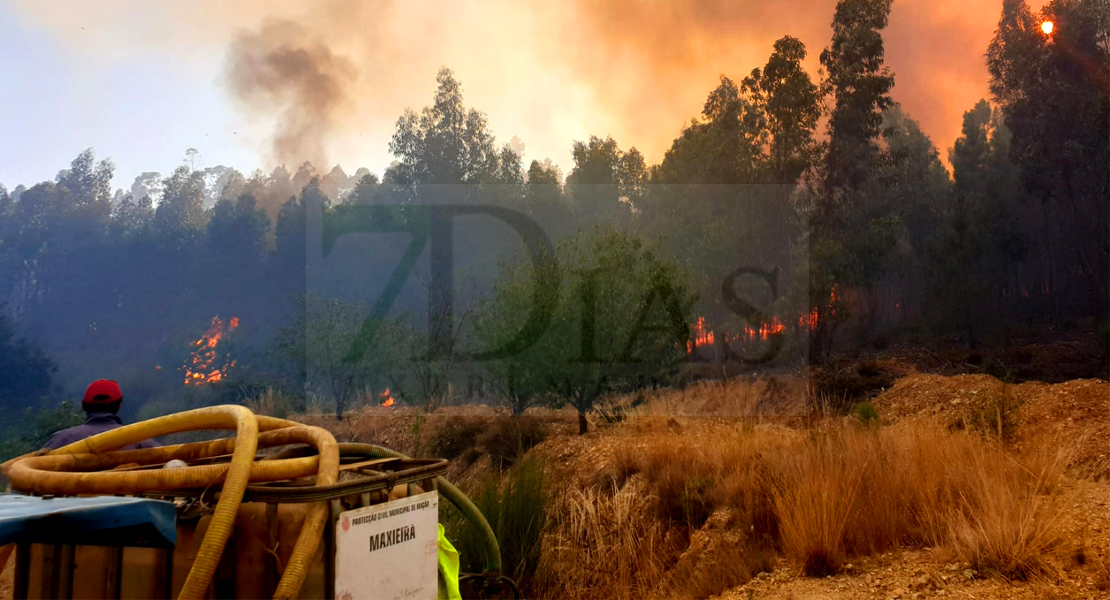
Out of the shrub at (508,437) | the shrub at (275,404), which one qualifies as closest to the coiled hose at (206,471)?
the shrub at (508,437)

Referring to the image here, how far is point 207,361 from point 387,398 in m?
16.5

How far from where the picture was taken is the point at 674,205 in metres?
34.3

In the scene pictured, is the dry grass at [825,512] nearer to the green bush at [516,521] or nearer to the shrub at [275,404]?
the green bush at [516,521]

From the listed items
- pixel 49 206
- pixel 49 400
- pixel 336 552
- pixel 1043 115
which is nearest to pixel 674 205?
pixel 1043 115

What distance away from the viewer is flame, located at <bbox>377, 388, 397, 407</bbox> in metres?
24.4

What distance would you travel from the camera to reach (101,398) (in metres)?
4.48

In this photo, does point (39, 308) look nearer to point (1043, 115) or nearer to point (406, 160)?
point (406, 160)

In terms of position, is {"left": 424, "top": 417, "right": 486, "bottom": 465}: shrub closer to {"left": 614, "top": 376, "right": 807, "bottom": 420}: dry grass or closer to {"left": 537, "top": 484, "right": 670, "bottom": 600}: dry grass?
{"left": 614, "top": 376, "right": 807, "bottom": 420}: dry grass

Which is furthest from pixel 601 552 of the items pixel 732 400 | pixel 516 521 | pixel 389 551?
pixel 732 400

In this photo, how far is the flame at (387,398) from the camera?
24378 mm

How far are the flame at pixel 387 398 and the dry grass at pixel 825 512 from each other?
15754 mm

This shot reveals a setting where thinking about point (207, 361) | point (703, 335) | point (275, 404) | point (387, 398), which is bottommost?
point (275, 404)

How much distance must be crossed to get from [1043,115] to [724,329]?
46.6ft

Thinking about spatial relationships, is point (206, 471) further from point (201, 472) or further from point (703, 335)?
point (703, 335)
